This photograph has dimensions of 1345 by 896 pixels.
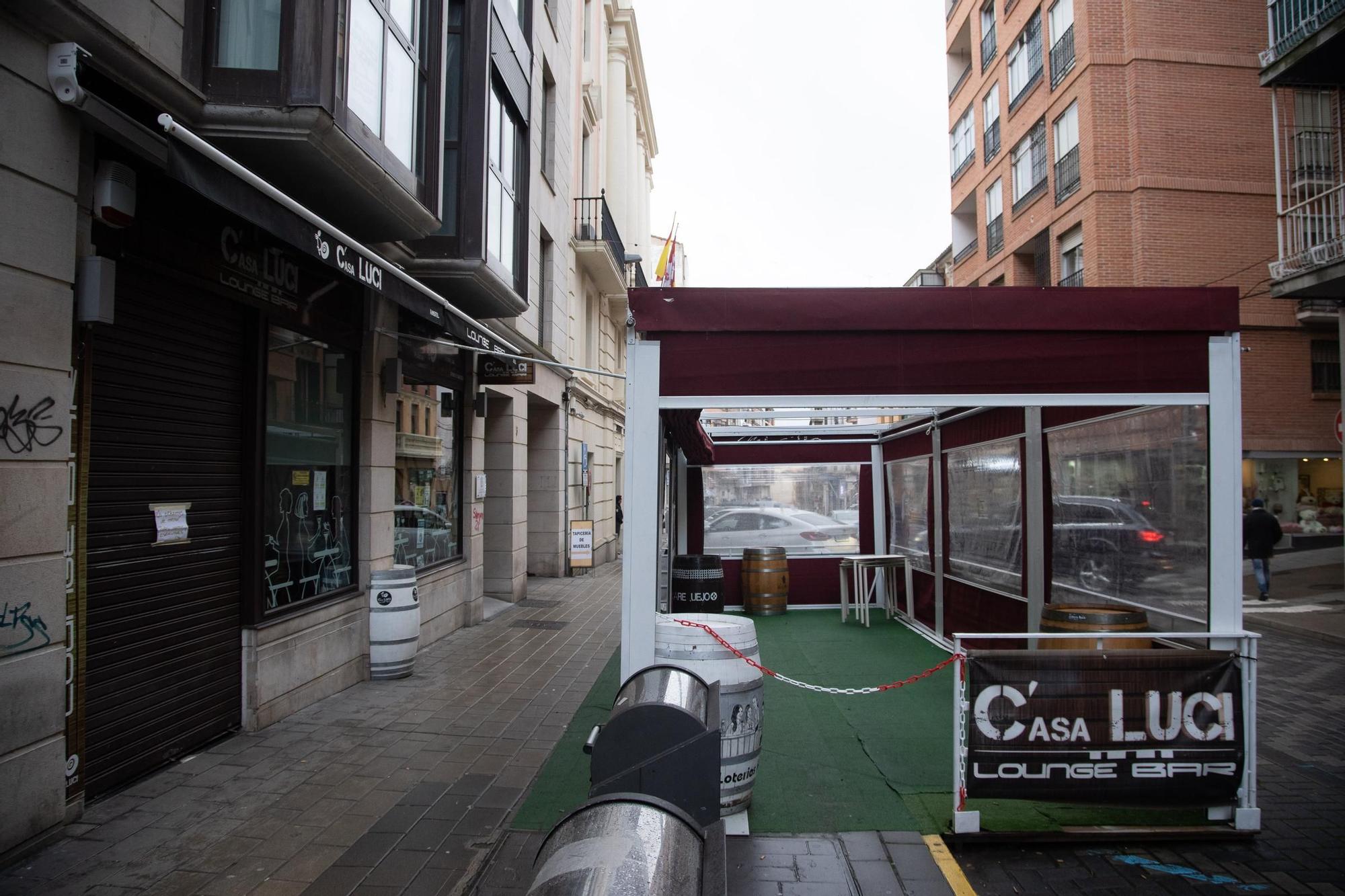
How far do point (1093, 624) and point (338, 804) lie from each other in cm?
500

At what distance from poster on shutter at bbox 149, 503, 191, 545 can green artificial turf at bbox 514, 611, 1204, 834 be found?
9.61ft

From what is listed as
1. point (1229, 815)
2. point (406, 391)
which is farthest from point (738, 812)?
point (406, 391)

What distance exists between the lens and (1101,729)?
173 inches

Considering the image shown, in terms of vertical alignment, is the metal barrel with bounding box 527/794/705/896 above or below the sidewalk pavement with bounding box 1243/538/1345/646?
above

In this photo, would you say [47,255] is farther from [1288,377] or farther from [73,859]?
[1288,377]

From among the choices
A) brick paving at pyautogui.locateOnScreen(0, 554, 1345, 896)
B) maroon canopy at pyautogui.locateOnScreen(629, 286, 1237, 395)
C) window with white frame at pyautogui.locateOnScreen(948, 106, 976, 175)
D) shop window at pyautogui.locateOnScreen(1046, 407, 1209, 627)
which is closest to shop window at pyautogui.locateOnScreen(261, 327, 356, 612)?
brick paving at pyautogui.locateOnScreen(0, 554, 1345, 896)

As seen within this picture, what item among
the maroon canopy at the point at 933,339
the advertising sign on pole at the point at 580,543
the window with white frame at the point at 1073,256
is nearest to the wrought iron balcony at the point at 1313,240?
the window with white frame at the point at 1073,256

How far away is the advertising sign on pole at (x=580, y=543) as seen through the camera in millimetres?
17047

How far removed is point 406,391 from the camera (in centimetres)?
952

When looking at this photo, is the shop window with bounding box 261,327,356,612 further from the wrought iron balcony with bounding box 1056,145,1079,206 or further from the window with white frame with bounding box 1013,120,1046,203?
the window with white frame with bounding box 1013,120,1046,203

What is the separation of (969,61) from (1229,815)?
3016cm

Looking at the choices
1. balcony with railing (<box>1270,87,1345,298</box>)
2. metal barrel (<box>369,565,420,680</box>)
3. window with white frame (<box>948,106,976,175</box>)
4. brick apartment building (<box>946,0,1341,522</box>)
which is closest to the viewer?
metal barrel (<box>369,565,420,680</box>)

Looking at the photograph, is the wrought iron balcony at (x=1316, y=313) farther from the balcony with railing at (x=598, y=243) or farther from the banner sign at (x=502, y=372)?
the banner sign at (x=502, y=372)

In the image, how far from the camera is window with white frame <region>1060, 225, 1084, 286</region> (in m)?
20.8
